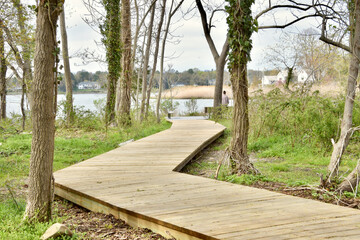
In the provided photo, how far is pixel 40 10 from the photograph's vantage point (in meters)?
3.19

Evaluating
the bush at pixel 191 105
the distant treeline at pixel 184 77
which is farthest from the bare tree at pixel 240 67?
the bush at pixel 191 105

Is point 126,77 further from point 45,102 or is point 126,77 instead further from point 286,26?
point 45,102

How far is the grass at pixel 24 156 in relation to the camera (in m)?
3.16

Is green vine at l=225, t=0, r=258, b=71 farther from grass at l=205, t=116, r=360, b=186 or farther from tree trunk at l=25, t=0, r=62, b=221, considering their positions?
tree trunk at l=25, t=0, r=62, b=221

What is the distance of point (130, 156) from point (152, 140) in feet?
7.20

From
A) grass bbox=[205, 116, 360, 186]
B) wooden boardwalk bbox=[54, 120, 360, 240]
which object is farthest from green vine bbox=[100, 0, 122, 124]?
wooden boardwalk bbox=[54, 120, 360, 240]

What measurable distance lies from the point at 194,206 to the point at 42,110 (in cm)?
163

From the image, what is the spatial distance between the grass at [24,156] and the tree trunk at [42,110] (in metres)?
0.22

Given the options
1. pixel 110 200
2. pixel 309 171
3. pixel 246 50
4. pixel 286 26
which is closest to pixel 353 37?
pixel 246 50

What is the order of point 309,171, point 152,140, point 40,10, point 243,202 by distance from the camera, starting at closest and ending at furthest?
point 40,10 → point 243,202 → point 309,171 → point 152,140

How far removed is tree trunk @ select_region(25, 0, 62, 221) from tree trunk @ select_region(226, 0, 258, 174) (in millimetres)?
2640

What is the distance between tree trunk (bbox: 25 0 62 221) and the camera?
10.5 feet

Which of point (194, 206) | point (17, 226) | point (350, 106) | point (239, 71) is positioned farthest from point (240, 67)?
point (17, 226)

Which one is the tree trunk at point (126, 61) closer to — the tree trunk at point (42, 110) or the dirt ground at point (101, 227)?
the dirt ground at point (101, 227)
